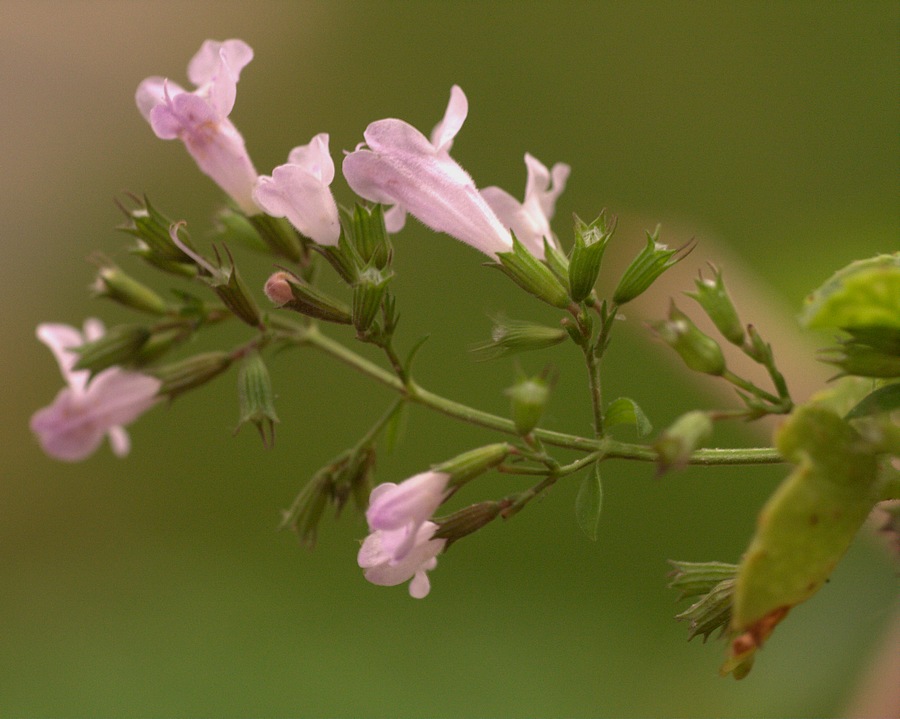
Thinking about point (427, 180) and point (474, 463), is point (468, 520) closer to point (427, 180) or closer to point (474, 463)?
point (474, 463)

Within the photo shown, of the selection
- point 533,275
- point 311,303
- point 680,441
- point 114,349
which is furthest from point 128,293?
point 680,441

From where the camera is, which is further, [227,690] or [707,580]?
[227,690]

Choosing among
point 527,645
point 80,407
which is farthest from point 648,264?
point 527,645

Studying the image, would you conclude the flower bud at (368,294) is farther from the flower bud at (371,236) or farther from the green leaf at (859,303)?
the green leaf at (859,303)

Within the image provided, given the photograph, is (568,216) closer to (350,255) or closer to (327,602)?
(327,602)

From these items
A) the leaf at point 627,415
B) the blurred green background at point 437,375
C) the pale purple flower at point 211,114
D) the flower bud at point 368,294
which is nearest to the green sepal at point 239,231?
the pale purple flower at point 211,114

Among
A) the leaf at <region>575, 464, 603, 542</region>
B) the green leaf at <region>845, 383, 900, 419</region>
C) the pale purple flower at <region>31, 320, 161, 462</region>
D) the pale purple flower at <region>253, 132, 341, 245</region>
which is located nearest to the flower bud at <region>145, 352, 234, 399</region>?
the pale purple flower at <region>31, 320, 161, 462</region>
